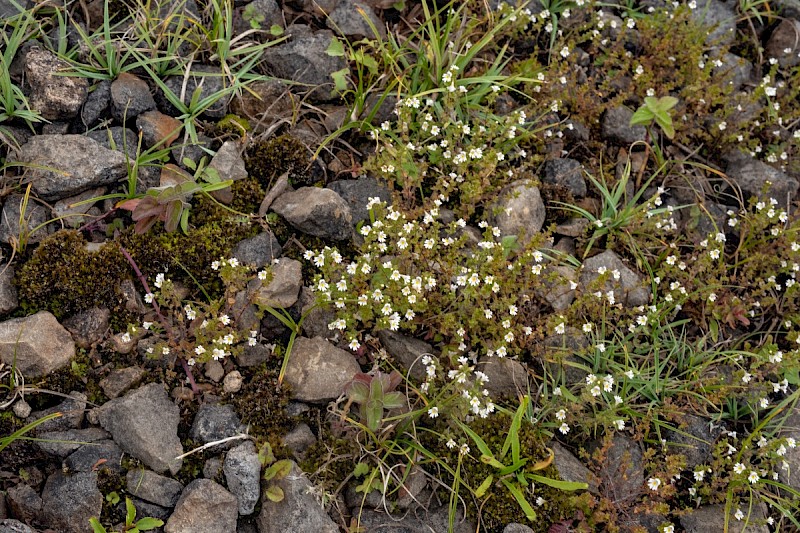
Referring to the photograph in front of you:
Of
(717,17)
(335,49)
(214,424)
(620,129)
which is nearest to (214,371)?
(214,424)

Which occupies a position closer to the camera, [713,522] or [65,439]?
[65,439]

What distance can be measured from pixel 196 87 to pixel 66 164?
105cm

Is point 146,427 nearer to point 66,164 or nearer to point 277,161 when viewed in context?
point 66,164

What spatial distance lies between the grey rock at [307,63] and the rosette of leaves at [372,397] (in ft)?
7.53

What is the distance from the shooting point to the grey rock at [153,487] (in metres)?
3.52

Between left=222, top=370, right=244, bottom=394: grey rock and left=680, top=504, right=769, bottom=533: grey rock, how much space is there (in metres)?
2.84

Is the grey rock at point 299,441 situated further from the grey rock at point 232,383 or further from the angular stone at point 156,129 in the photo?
the angular stone at point 156,129

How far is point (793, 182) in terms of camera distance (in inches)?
216

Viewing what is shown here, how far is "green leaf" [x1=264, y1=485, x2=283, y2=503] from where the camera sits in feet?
11.7

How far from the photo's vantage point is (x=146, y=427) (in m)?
3.65

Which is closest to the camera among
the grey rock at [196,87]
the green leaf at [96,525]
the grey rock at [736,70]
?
the green leaf at [96,525]

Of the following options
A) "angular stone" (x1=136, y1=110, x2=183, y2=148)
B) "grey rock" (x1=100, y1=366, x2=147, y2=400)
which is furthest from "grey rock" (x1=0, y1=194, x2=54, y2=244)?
"grey rock" (x1=100, y1=366, x2=147, y2=400)

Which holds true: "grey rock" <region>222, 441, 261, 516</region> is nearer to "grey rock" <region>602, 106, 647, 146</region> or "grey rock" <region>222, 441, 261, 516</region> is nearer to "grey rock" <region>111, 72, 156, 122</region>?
"grey rock" <region>111, 72, 156, 122</region>

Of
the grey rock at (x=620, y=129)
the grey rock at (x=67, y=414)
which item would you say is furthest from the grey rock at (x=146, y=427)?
the grey rock at (x=620, y=129)
